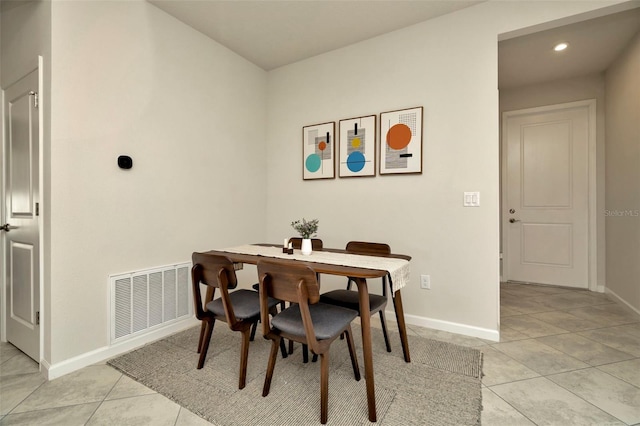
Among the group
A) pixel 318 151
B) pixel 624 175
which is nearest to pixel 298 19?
pixel 318 151

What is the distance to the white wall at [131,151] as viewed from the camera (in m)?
1.93

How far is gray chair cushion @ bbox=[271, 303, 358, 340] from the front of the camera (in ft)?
4.97

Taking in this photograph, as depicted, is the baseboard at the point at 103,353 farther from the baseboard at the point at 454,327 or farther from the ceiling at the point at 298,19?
the ceiling at the point at 298,19

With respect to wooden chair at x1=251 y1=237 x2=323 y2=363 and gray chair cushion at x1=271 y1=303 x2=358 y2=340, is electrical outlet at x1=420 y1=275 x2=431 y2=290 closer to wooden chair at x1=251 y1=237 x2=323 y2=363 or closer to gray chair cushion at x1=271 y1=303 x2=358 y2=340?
wooden chair at x1=251 y1=237 x2=323 y2=363

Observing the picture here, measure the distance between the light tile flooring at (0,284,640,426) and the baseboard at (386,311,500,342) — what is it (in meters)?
0.06

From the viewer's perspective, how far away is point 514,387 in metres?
1.73

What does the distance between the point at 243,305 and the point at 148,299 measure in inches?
40.8

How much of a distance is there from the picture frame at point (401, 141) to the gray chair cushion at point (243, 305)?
168cm

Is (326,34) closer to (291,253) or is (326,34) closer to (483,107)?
(483,107)

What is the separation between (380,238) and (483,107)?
143cm

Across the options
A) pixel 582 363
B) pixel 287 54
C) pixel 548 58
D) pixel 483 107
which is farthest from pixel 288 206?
pixel 548 58

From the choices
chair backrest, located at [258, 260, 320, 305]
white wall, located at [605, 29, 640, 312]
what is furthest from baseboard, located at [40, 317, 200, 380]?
white wall, located at [605, 29, 640, 312]

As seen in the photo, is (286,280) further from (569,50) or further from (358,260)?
(569,50)

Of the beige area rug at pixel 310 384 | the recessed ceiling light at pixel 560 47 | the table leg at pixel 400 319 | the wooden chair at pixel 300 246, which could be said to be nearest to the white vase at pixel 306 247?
the wooden chair at pixel 300 246
